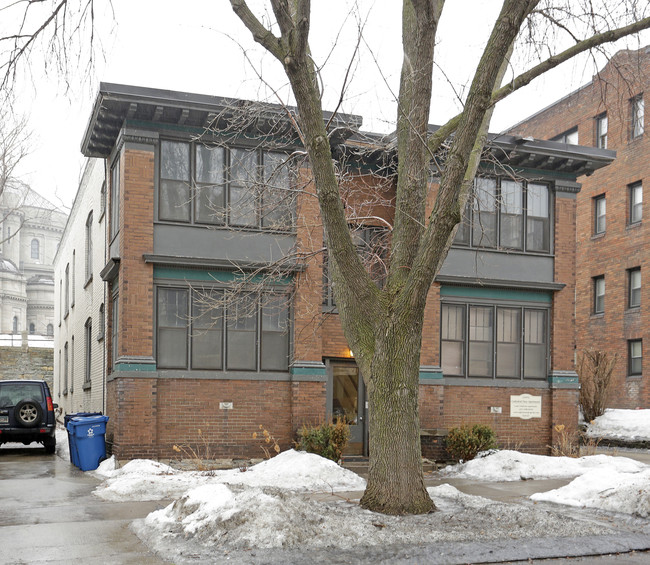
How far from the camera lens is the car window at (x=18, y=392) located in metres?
19.4

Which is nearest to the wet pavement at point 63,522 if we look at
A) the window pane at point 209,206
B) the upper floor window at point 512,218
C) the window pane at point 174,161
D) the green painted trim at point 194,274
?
the green painted trim at point 194,274

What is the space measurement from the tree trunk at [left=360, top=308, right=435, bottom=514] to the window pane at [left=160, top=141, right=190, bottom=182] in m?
7.81

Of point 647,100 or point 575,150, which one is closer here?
point 575,150

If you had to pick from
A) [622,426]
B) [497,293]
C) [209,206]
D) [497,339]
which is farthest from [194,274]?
[622,426]

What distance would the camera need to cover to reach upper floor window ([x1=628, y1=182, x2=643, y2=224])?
27562 mm

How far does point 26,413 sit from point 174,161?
7.63m

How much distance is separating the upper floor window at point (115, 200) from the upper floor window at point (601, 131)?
1965cm

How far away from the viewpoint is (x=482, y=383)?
18.1 metres

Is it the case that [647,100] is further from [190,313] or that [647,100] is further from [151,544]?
[151,544]

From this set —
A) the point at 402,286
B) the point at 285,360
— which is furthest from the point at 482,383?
the point at 402,286

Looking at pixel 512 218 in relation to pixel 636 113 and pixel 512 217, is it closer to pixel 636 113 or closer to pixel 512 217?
pixel 512 217

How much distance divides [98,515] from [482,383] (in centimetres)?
1028

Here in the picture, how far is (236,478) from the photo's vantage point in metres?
13.4

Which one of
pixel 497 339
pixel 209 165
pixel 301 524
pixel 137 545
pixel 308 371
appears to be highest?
pixel 209 165
